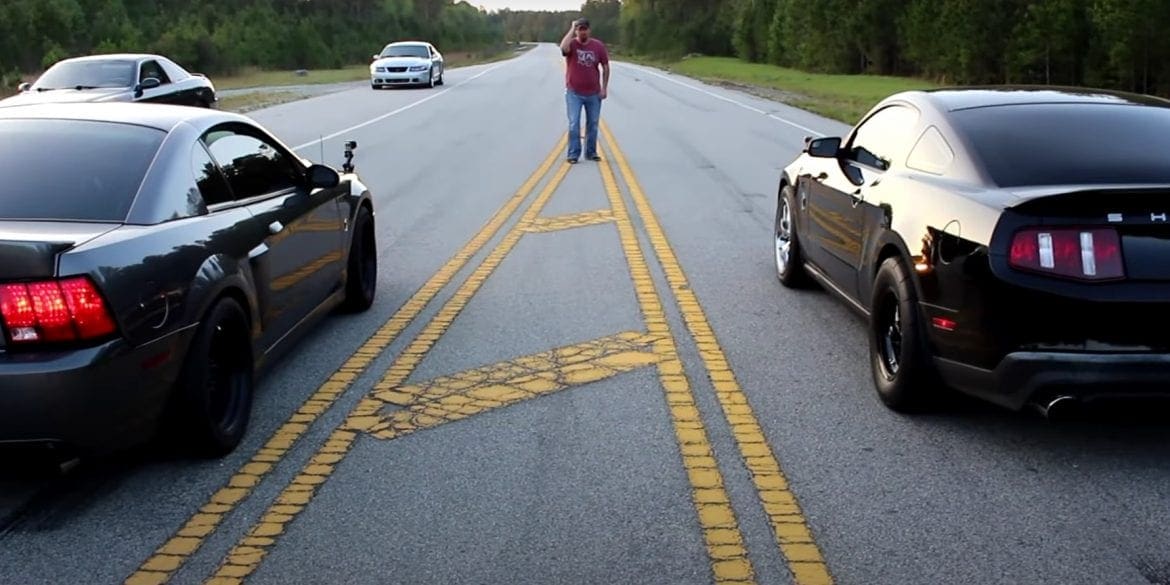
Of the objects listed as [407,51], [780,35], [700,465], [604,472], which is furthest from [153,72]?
[780,35]

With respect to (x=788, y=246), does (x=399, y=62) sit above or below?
above

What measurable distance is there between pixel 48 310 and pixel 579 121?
13.4 m

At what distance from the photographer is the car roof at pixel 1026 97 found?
6.29 meters

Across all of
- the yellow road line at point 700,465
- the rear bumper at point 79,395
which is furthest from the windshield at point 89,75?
the rear bumper at point 79,395

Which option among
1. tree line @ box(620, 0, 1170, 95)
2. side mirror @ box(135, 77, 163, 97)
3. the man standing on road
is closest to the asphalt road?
the man standing on road

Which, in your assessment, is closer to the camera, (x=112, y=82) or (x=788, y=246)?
(x=788, y=246)

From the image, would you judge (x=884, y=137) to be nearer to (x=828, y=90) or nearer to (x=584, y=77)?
(x=584, y=77)

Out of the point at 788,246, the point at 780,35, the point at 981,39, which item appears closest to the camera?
the point at 788,246

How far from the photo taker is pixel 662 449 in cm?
516

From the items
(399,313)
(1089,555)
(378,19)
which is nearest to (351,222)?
(399,313)

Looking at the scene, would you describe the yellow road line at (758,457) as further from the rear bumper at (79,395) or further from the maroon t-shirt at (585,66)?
the maroon t-shirt at (585,66)

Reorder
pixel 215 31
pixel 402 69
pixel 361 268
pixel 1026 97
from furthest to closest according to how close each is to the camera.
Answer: pixel 215 31 → pixel 402 69 → pixel 361 268 → pixel 1026 97

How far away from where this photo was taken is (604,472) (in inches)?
193

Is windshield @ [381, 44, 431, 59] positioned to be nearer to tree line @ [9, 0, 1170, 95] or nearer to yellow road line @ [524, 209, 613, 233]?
tree line @ [9, 0, 1170, 95]
